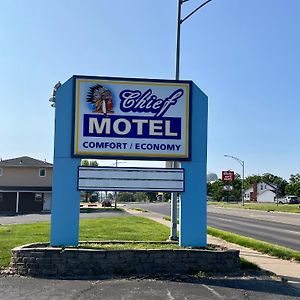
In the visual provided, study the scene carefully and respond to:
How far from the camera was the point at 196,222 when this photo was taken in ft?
39.5

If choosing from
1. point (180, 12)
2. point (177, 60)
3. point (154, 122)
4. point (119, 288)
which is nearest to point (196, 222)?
point (154, 122)

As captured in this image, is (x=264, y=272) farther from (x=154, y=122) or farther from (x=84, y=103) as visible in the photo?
(x=84, y=103)

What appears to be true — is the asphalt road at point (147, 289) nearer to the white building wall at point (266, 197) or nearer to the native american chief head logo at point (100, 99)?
the native american chief head logo at point (100, 99)

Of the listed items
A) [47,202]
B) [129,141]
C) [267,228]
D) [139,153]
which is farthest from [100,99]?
[47,202]

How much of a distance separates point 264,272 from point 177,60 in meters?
9.58

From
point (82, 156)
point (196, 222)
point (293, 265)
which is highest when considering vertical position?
point (82, 156)

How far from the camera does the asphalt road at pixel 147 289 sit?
8352 mm

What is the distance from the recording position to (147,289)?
8.93 metres

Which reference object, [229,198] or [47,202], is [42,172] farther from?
[229,198]

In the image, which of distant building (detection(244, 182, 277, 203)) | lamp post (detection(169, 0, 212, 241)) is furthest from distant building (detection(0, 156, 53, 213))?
distant building (detection(244, 182, 277, 203))

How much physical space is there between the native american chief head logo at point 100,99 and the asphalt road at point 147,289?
4225 millimetres

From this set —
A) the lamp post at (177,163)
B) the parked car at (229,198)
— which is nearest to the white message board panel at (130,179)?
the lamp post at (177,163)

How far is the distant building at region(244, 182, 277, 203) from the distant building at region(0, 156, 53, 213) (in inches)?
4091

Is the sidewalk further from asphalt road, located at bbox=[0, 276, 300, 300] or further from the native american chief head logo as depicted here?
the native american chief head logo
